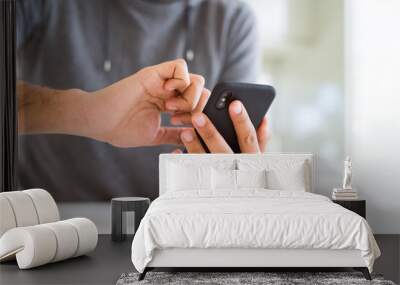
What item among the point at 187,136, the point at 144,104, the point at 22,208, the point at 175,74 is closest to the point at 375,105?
the point at 187,136

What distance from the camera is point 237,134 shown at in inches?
269

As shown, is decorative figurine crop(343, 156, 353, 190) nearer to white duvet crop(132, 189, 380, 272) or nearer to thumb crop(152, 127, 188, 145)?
thumb crop(152, 127, 188, 145)

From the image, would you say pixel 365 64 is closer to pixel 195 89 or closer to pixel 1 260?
pixel 195 89

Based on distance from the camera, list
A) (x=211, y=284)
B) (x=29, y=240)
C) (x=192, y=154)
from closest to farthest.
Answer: (x=211, y=284) < (x=29, y=240) < (x=192, y=154)

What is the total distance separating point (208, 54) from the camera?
278 inches

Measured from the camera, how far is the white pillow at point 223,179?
6.22 metres

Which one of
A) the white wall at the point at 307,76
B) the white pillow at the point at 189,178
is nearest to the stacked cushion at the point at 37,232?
the white pillow at the point at 189,178

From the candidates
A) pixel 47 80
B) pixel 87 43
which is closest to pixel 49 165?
pixel 47 80

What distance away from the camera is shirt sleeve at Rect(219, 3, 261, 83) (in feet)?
23.0

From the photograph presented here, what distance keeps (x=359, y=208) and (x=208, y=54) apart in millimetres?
2331

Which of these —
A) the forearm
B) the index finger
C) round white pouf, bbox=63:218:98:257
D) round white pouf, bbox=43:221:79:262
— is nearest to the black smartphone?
the index finger

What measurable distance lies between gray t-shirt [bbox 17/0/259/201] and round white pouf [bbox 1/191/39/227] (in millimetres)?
1575

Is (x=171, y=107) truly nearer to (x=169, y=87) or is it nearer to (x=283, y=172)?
(x=169, y=87)

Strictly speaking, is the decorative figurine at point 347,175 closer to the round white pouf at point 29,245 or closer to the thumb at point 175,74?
the thumb at point 175,74
